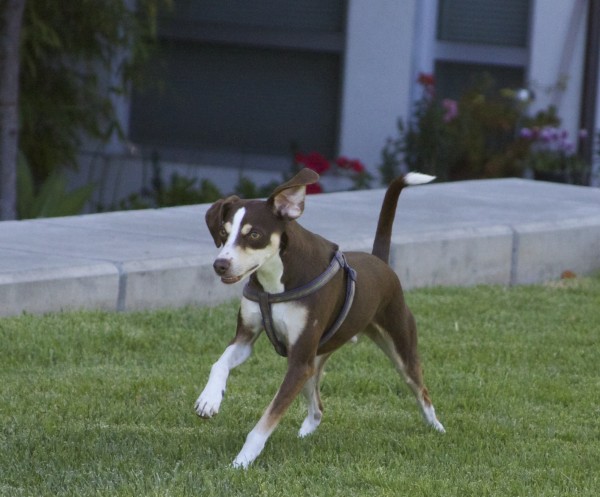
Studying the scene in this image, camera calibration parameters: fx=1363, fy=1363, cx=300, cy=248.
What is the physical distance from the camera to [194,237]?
7320 millimetres

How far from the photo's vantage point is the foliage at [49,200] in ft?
31.2

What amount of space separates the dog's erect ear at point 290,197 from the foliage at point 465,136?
23.1 feet

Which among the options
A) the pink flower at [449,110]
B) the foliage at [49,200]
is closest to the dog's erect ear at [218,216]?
the foliage at [49,200]

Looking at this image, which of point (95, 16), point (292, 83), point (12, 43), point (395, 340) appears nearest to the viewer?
point (395, 340)

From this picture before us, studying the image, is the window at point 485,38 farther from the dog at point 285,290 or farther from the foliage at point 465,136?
the dog at point 285,290

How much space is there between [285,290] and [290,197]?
31 centimetres

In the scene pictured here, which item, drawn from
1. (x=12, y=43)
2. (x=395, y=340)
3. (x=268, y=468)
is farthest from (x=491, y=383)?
(x=12, y=43)

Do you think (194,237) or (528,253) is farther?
(528,253)

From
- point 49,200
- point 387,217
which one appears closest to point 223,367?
point 387,217

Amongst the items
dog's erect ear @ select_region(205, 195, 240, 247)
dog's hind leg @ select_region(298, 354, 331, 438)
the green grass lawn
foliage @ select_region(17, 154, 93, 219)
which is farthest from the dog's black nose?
foliage @ select_region(17, 154, 93, 219)

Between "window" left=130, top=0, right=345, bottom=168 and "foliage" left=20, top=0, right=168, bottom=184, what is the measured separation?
2.76 feet

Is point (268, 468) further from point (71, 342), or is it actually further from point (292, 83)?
point (292, 83)

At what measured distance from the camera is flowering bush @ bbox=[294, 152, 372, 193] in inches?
421

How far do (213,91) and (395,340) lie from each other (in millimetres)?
8152
